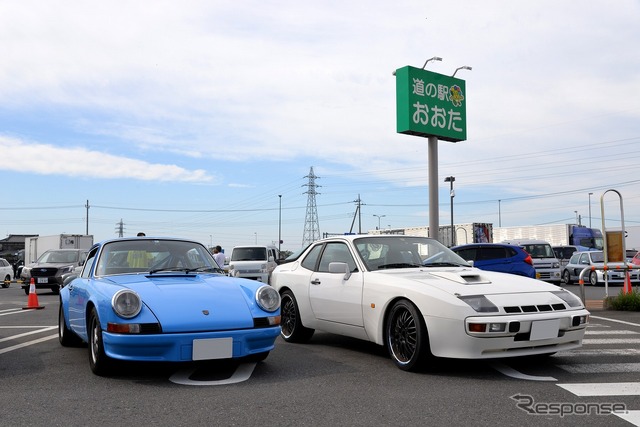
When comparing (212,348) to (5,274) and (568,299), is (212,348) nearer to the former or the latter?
(568,299)

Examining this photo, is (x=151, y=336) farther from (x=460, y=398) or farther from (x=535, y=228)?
(x=535, y=228)

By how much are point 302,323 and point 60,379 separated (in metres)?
2.99

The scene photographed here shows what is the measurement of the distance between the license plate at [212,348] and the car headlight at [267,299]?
0.53m

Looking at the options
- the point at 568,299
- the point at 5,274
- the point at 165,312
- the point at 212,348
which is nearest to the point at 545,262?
the point at 568,299

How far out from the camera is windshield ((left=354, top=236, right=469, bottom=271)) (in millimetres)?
6887

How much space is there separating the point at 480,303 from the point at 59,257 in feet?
64.4

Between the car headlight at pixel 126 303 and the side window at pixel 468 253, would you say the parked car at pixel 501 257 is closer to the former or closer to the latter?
the side window at pixel 468 253

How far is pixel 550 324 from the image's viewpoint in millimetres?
5480

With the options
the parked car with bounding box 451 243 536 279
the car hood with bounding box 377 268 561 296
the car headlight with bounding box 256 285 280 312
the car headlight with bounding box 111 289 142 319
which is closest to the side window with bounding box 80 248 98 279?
the car headlight with bounding box 111 289 142 319

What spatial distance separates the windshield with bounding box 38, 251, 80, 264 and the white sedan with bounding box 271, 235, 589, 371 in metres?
16.3

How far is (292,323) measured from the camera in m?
7.95

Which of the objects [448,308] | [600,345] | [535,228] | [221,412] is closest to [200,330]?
[221,412]

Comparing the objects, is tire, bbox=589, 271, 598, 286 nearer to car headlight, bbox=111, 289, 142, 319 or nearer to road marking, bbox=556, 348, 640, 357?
road marking, bbox=556, 348, 640, 357

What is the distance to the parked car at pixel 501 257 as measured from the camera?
1680 cm
